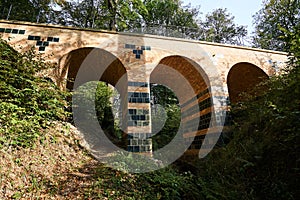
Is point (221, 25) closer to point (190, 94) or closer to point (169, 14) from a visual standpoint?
point (169, 14)

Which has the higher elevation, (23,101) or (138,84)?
(138,84)

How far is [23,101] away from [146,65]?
3.56 metres

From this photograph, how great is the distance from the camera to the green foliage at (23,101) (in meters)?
3.28

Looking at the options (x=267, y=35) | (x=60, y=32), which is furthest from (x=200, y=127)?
(x=267, y=35)

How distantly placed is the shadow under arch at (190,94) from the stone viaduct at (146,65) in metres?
0.03

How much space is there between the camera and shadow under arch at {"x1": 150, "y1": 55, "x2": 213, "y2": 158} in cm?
662

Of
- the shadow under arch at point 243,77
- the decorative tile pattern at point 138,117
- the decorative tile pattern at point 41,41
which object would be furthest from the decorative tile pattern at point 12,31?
the shadow under arch at point 243,77

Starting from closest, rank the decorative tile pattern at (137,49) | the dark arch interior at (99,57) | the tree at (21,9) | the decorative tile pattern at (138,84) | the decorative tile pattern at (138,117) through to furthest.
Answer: the decorative tile pattern at (138,117)
the decorative tile pattern at (138,84)
the dark arch interior at (99,57)
the decorative tile pattern at (137,49)
the tree at (21,9)

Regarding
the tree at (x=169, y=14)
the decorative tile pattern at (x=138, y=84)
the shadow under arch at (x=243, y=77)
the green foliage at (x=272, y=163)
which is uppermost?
the tree at (x=169, y=14)

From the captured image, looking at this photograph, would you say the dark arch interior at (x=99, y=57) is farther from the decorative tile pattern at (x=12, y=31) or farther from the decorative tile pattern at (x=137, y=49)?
the decorative tile pattern at (x=12, y=31)

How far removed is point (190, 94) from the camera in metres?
7.80

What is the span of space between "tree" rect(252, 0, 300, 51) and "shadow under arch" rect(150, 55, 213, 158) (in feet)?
30.6

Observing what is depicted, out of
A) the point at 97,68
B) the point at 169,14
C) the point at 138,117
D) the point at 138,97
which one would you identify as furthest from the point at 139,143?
the point at 169,14

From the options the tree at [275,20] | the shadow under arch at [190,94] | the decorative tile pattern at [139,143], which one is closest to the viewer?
the decorative tile pattern at [139,143]
